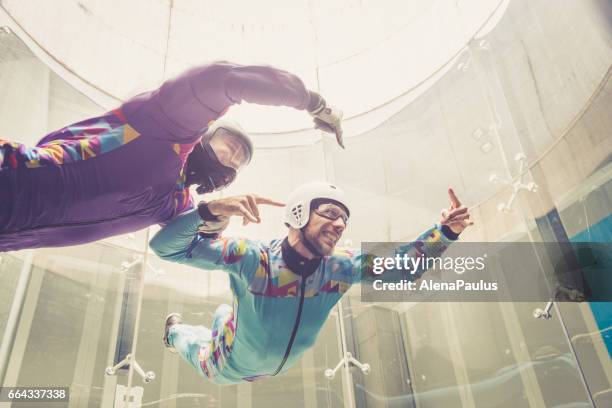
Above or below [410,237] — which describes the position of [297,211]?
below

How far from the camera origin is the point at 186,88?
48.4 inches

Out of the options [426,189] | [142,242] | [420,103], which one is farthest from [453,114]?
[142,242]

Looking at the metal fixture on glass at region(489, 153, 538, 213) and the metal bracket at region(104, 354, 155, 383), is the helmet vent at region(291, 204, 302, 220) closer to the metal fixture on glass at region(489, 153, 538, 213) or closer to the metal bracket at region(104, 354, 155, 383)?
the metal fixture on glass at region(489, 153, 538, 213)

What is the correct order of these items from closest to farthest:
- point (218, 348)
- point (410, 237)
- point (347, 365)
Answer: point (218, 348), point (347, 365), point (410, 237)

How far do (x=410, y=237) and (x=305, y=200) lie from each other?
1.37 m

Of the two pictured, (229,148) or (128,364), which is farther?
(128,364)

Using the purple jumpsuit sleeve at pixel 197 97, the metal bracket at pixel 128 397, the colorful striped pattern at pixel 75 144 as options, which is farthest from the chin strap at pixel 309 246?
the metal bracket at pixel 128 397

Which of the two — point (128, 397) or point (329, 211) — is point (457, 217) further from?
point (128, 397)

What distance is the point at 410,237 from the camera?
286 cm

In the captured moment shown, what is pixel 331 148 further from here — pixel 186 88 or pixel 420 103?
pixel 186 88

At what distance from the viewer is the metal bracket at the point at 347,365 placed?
2.62m

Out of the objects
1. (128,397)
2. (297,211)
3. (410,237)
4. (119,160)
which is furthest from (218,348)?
(410,237)

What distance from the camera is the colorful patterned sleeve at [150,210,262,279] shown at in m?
1.40

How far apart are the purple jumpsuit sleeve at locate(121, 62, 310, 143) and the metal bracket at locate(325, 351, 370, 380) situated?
77.9 inches
